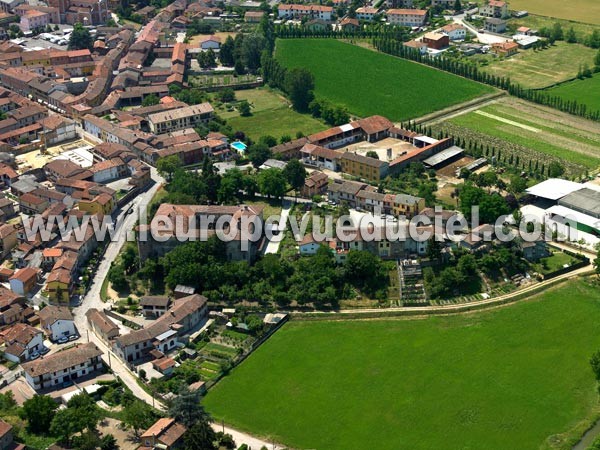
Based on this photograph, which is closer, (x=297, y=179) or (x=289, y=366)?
(x=289, y=366)

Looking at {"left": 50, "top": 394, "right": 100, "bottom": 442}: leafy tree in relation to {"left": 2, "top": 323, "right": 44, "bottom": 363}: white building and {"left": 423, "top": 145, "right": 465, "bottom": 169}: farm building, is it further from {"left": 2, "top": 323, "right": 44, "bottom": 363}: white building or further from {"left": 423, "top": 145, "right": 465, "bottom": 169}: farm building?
{"left": 423, "top": 145, "right": 465, "bottom": 169}: farm building

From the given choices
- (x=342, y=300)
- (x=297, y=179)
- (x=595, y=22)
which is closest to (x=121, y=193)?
(x=297, y=179)

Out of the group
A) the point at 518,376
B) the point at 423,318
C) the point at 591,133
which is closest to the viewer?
the point at 518,376

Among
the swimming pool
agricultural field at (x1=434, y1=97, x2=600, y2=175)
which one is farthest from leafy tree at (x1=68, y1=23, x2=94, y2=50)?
agricultural field at (x1=434, y1=97, x2=600, y2=175)

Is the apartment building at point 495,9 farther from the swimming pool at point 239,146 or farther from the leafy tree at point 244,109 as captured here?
the swimming pool at point 239,146

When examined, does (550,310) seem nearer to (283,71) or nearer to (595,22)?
(283,71)

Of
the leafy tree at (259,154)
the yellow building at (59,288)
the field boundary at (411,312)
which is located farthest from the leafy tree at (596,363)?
the leafy tree at (259,154)

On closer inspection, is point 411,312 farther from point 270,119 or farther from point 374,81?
point 374,81
